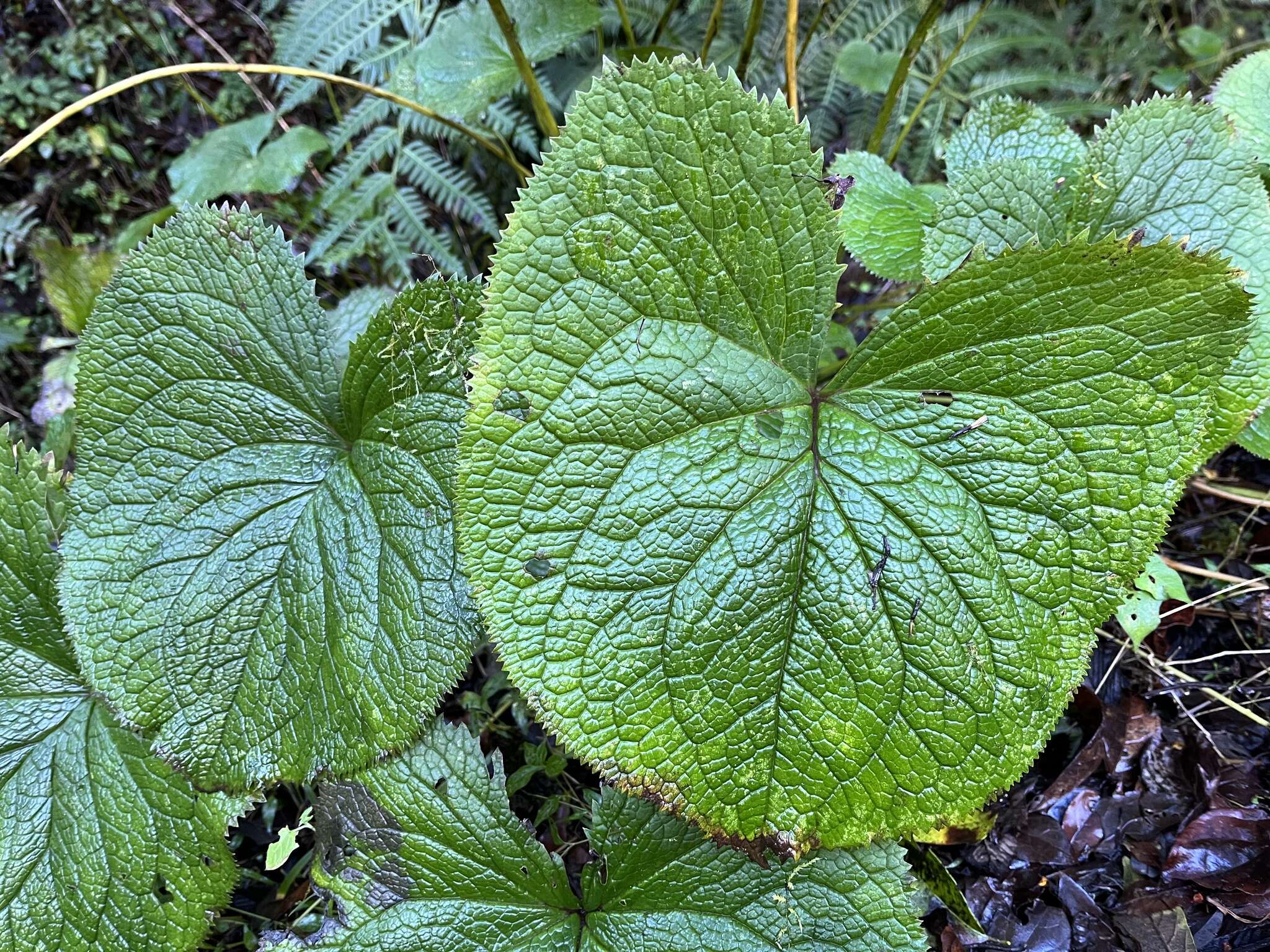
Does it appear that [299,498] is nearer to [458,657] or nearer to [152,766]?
[458,657]

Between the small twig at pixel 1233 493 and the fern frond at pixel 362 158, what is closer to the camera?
the small twig at pixel 1233 493

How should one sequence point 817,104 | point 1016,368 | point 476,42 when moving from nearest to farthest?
point 1016,368, point 476,42, point 817,104

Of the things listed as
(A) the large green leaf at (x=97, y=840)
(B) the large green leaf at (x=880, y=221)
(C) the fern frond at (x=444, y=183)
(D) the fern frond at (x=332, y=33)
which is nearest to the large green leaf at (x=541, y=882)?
(A) the large green leaf at (x=97, y=840)

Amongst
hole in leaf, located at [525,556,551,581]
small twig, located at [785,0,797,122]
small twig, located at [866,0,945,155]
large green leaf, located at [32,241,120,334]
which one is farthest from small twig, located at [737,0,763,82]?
large green leaf, located at [32,241,120,334]

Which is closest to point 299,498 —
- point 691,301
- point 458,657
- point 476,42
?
point 458,657

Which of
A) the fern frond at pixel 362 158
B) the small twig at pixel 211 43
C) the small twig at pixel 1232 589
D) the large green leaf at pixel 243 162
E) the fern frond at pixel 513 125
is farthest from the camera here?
the small twig at pixel 211 43

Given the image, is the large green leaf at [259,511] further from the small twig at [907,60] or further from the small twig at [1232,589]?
the small twig at [1232,589]

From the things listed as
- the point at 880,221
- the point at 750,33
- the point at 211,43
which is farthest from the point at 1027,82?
the point at 211,43
